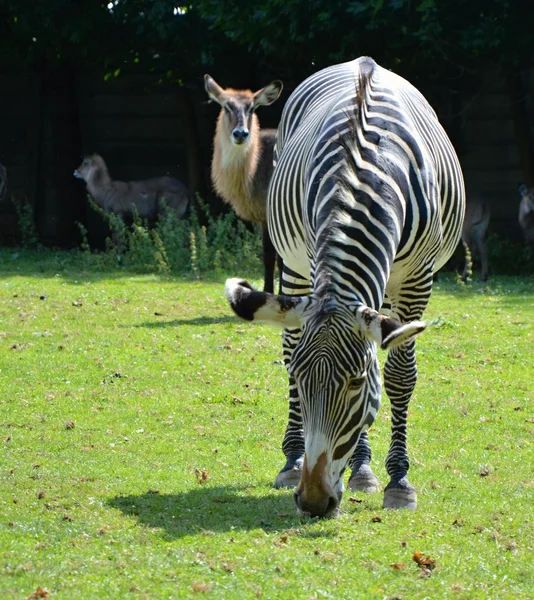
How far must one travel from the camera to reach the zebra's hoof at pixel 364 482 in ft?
19.1

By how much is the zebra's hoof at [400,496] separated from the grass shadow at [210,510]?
0.51 meters

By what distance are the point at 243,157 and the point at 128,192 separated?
5.37 metres

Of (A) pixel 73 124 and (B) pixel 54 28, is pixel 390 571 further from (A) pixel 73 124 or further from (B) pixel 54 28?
(A) pixel 73 124

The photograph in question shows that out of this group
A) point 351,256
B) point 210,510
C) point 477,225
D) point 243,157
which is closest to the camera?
point 351,256

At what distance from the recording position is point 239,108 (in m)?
12.9

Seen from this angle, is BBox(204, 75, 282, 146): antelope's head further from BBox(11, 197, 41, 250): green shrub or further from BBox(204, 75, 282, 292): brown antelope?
BBox(11, 197, 41, 250): green shrub

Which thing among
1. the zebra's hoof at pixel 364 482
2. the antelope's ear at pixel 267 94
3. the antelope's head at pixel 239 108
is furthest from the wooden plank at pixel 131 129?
the zebra's hoof at pixel 364 482

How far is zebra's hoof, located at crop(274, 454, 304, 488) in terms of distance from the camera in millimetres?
5809

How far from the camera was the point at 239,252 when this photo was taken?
1503 cm

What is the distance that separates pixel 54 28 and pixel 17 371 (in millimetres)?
9374

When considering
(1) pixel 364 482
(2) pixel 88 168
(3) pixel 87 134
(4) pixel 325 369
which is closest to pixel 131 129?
(3) pixel 87 134

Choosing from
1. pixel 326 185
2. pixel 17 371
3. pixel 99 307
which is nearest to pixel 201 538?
pixel 326 185

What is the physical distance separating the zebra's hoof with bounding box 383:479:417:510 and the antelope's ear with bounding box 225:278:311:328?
4.67 feet

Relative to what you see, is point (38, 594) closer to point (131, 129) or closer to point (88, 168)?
point (88, 168)
